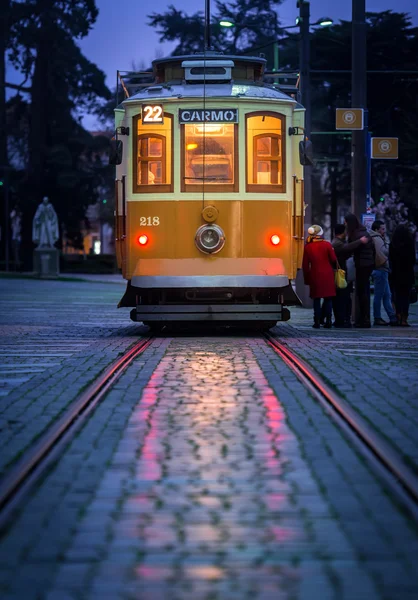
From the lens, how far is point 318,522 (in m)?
5.51

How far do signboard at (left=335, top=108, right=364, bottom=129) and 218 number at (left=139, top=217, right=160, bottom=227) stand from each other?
5.44 metres

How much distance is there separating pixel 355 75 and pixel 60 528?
57.2 feet

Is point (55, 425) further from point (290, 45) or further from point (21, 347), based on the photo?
point (290, 45)

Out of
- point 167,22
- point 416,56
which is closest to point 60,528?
point 416,56

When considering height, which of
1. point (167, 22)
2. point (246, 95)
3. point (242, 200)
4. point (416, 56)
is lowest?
point (242, 200)

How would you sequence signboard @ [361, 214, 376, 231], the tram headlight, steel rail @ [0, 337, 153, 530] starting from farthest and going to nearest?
1. signboard @ [361, 214, 376, 231]
2. the tram headlight
3. steel rail @ [0, 337, 153, 530]

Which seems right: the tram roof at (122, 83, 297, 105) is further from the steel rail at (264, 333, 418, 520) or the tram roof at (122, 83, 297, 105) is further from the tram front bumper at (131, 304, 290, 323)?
the steel rail at (264, 333, 418, 520)

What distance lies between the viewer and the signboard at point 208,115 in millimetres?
17062

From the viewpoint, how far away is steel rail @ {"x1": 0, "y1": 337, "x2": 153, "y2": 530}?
605 cm

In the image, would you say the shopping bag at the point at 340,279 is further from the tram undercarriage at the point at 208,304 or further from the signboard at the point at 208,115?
the signboard at the point at 208,115

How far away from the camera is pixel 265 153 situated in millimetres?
17297

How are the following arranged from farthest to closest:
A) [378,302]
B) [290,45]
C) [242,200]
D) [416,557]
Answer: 1. [290,45]
2. [378,302]
3. [242,200]
4. [416,557]

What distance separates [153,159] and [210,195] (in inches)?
38.9

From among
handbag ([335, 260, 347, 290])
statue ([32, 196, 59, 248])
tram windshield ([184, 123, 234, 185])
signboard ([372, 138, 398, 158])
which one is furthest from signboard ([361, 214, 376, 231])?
statue ([32, 196, 59, 248])
